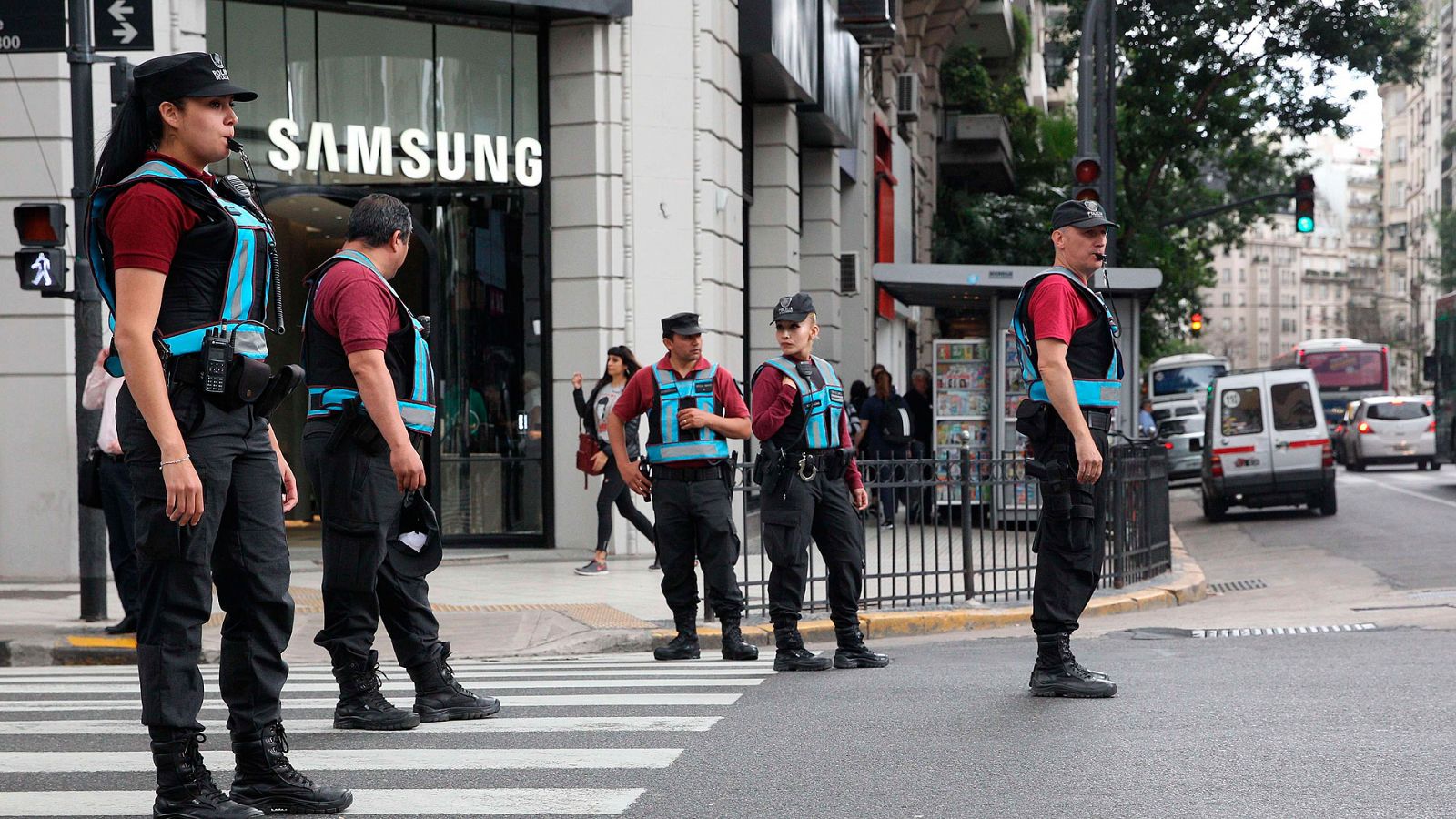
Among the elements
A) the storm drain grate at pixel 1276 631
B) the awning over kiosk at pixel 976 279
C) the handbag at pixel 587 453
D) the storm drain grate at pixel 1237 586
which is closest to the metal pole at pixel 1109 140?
the awning over kiosk at pixel 976 279

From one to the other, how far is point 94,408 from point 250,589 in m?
5.97

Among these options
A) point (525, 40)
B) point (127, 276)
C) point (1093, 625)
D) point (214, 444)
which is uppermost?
point (525, 40)

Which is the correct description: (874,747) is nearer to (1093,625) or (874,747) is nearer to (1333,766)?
(1333,766)

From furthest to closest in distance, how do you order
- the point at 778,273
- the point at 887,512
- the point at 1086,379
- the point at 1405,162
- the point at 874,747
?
the point at 1405,162, the point at 778,273, the point at 887,512, the point at 1086,379, the point at 874,747

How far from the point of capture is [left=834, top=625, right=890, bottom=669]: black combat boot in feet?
26.9

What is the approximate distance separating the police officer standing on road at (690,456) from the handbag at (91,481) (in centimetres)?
339

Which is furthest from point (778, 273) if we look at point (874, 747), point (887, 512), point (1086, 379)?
point (874, 747)

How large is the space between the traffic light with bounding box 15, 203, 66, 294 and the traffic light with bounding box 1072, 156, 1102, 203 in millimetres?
10399

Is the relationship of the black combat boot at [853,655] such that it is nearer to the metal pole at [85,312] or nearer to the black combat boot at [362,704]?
the black combat boot at [362,704]

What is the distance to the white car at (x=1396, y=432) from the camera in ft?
130

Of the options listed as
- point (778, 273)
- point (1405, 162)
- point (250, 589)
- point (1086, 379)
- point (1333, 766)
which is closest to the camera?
point (250, 589)

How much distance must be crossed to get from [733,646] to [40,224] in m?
5.26

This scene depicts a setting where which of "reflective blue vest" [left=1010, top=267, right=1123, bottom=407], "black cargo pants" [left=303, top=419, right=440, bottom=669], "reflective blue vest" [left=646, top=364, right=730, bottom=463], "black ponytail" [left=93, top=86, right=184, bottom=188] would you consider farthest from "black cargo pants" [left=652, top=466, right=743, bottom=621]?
"black ponytail" [left=93, top=86, right=184, bottom=188]

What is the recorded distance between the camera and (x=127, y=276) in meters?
4.26
